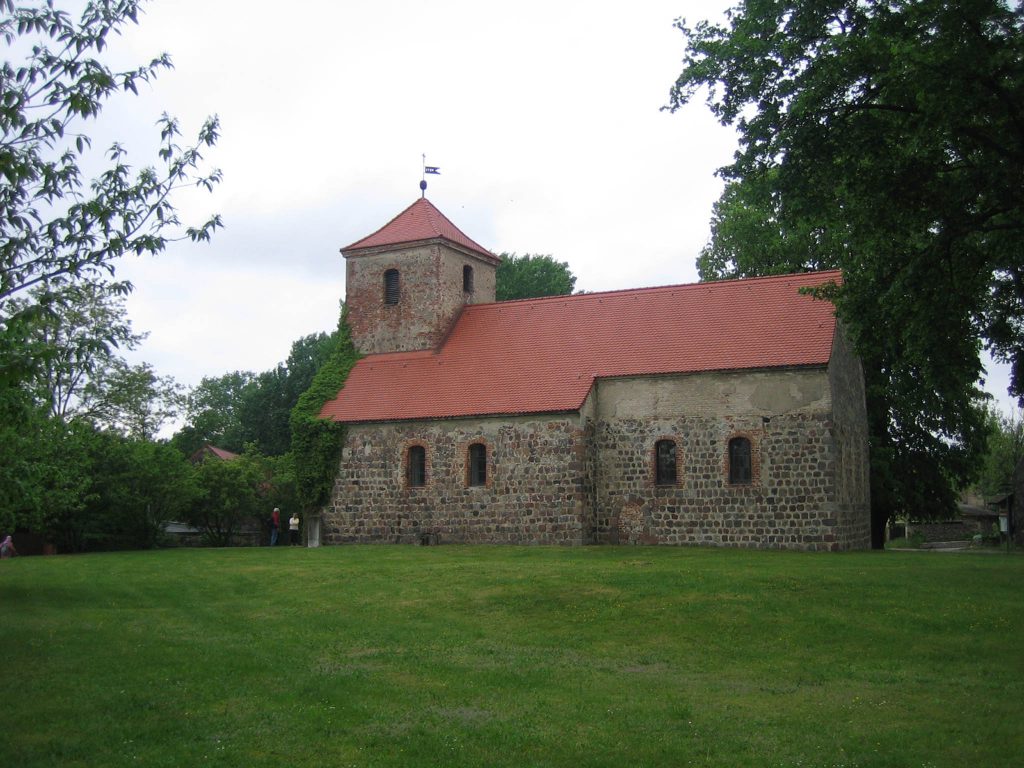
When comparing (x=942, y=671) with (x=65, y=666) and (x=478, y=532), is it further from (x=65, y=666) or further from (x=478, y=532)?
(x=478, y=532)

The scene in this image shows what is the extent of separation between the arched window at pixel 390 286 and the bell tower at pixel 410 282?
3 centimetres

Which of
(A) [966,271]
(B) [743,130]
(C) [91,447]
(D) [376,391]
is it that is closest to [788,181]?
(B) [743,130]

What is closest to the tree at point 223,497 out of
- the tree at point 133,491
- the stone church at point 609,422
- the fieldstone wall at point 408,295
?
the tree at point 133,491

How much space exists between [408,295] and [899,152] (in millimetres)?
20121

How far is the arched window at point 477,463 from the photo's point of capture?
105 ft

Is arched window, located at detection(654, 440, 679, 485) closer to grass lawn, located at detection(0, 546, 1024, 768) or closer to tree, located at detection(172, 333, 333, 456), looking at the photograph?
grass lawn, located at detection(0, 546, 1024, 768)

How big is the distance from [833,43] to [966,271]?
563 centimetres

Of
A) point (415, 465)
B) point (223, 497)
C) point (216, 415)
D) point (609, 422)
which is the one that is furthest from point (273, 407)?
point (609, 422)

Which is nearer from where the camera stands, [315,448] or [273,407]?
[315,448]

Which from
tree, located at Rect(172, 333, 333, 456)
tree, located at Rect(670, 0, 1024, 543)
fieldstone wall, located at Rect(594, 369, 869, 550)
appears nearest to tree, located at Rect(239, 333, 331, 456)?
tree, located at Rect(172, 333, 333, 456)

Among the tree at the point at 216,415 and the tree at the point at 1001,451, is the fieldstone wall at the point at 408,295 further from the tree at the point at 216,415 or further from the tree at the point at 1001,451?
the tree at the point at 1001,451

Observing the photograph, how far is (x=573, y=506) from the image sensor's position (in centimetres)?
3028

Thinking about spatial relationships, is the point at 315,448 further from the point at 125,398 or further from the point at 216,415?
the point at 216,415

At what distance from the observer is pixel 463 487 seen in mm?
31938
